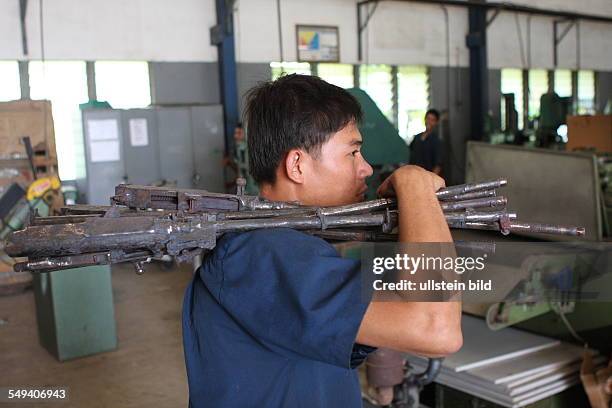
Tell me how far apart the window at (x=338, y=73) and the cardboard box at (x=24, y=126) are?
125 inches

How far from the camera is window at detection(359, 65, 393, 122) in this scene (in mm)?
7309

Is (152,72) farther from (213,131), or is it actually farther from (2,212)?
(2,212)

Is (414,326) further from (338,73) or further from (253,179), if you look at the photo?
(338,73)

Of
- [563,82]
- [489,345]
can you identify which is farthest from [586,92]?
[489,345]

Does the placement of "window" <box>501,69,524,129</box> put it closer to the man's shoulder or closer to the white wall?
the white wall

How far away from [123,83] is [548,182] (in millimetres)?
4667

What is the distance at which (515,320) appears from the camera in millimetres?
2180

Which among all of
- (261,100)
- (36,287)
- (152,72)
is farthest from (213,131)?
(261,100)

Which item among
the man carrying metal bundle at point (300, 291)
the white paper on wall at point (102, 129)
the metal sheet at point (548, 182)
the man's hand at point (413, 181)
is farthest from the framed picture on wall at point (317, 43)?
the man's hand at point (413, 181)

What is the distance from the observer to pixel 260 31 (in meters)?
6.50

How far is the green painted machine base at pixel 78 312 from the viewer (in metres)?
3.28

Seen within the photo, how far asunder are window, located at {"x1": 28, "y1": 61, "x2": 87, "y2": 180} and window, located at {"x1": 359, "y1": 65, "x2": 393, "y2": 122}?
318 centimetres

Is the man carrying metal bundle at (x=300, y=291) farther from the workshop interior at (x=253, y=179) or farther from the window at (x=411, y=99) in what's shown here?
the window at (x=411, y=99)

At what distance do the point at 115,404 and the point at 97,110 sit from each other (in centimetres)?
320
